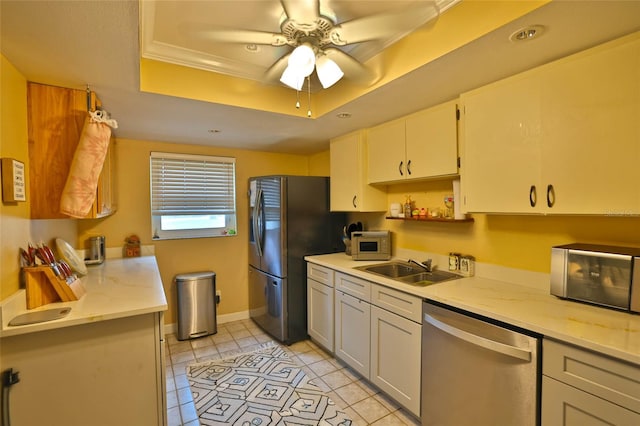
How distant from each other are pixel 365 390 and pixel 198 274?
2.12 metres

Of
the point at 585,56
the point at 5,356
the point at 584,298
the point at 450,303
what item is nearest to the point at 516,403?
the point at 450,303

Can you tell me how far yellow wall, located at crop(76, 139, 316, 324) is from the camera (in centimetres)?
322

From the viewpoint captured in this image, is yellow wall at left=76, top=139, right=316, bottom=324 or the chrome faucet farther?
yellow wall at left=76, top=139, right=316, bottom=324

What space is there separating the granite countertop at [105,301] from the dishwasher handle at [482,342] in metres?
1.48

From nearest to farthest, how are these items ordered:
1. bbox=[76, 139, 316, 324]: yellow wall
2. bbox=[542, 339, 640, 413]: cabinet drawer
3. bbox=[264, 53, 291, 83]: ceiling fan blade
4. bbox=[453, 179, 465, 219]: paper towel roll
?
bbox=[542, 339, 640, 413]: cabinet drawer → bbox=[264, 53, 291, 83]: ceiling fan blade → bbox=[453, 179, 465, 219]: paper towel roll → bbox=[76, 139, 316, 324]: yellow wall

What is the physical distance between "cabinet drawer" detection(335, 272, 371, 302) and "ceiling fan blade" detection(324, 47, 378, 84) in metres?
1.43

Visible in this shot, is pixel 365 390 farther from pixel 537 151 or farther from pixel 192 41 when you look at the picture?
pixel 192 41

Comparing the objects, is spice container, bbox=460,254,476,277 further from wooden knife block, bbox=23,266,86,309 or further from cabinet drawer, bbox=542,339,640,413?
wooden knife block, bbox=23,266,86,309

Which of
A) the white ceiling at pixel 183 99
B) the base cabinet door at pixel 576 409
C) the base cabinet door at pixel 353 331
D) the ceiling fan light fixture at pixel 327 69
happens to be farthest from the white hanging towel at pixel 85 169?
the base cabinet door at pixel 576 409

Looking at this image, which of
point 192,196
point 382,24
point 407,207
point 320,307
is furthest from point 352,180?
point 192,196

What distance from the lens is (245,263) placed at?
3.89 metres

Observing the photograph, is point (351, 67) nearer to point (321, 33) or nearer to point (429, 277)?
A: point (321, 33)

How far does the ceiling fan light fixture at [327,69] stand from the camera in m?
1.60

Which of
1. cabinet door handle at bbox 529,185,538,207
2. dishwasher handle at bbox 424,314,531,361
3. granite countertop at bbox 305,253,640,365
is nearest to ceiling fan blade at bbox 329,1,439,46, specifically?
cabinet door handle at bbox 529,185,538,207
